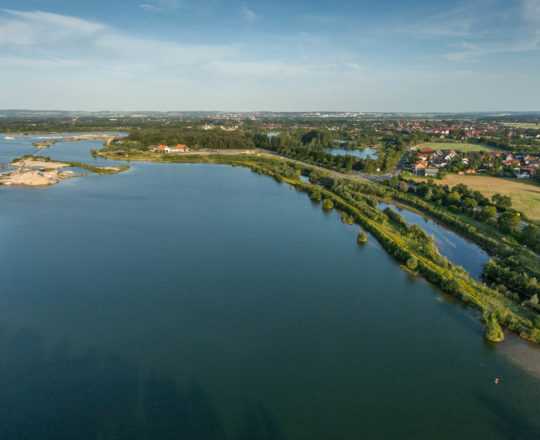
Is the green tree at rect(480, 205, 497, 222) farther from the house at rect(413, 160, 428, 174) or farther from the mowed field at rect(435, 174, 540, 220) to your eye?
the house at rect(413, 160, 428, 174)

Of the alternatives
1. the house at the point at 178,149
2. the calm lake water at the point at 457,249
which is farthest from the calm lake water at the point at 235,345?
the house at the point at 178,149

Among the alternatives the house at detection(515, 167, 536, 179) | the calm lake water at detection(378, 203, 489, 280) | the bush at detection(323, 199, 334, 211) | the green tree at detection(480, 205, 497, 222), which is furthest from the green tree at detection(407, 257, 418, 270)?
the house at detection(515, 167, 536, 179)

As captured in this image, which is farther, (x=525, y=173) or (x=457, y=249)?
(x=525, y=173)

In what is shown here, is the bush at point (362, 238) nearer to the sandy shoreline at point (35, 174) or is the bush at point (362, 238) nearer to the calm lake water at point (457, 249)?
the calm lake water at point (457, 249)

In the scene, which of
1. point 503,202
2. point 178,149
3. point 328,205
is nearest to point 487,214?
point 503,202

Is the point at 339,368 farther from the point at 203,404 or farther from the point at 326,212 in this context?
the point at 326,212

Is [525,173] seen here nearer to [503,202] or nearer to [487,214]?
[503,202]
